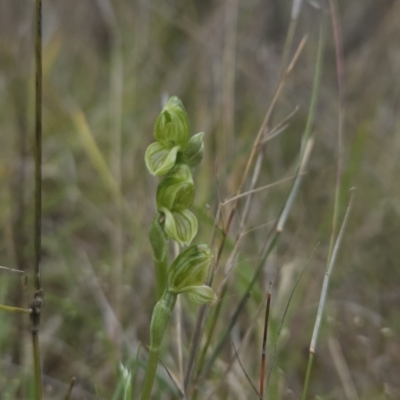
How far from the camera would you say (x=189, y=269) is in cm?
64

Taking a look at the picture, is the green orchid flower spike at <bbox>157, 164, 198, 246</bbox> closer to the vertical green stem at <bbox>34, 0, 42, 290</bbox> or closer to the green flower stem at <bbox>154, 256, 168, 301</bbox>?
the green flower stem at <bbox>154, 256, 168, 301</bbox>

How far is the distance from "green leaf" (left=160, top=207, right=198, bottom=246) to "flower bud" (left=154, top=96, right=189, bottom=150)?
3.0 inches

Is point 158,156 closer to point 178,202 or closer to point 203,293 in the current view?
point 178,202

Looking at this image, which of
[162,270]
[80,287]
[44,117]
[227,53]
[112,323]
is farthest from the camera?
[44,117]

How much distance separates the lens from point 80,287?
1.51 m

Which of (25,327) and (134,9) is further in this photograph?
(134,9)

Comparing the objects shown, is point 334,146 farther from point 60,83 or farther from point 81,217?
point 60,83

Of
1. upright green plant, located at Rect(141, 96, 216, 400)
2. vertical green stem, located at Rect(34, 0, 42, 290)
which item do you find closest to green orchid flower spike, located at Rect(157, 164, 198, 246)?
upright green plant, located at Rect(141, 96, 216, 400)

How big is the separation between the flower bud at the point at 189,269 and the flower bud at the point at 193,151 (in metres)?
0.10

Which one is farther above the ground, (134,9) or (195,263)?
(134,9)

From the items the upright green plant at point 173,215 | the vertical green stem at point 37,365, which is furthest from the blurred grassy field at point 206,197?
the upright green plant at point 173,215

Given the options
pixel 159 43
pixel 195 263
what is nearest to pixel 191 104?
pixel 159 43

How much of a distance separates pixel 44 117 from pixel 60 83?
0.82 metres

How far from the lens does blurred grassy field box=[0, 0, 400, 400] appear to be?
1.21 meters
